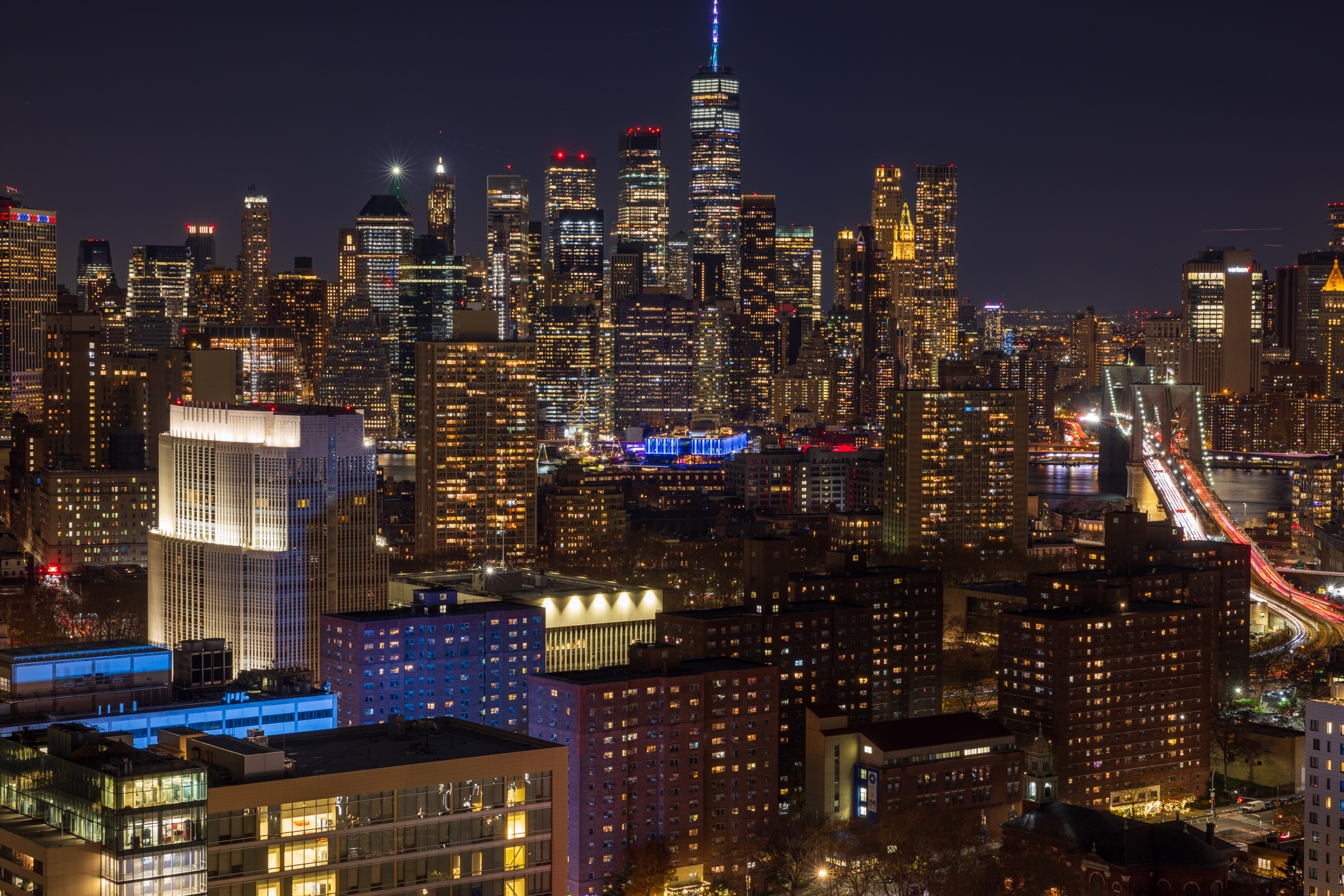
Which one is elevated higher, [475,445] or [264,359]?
[264,359]

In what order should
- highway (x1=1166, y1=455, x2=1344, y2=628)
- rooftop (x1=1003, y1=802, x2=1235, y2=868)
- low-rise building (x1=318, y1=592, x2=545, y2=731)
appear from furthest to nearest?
highway (x1=1166, y1=455, x2=1344, y2=628)
low-rise building (x1=318, y1=592, x2=545, y2=731)
rooftop (x1=1003, y1=802, x2=1235, y2=868)

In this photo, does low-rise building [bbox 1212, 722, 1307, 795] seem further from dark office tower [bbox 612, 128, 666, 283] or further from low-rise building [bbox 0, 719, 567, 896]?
dark office tower [bbox 612, 128, 666, 283]

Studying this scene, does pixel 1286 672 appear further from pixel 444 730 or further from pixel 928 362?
pixel 928 362

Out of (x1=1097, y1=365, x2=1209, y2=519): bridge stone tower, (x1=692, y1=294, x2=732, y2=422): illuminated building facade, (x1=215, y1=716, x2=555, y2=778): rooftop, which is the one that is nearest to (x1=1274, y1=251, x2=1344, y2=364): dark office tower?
(x1=1097, y1=365, x2=1209, y2=519): bridge stone tower

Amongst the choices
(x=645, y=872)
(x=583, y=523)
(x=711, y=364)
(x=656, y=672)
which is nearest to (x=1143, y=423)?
(x=583, y=523)

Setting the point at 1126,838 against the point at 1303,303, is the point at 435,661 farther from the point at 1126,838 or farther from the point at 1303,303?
the point at 1303,303

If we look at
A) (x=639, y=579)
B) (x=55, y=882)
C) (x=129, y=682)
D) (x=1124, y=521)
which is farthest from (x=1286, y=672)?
(x=55, y=882)

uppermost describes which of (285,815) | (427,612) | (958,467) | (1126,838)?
(958,467)
